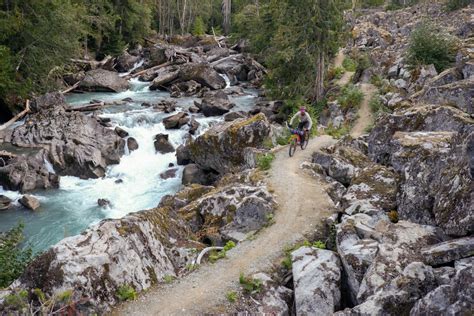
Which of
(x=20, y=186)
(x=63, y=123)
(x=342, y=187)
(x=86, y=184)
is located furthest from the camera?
(x=63, y=123)

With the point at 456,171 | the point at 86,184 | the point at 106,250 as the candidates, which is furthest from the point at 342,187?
the point at 86,184

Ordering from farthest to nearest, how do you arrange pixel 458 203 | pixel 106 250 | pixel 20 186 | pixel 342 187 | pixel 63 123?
pixel 63 123, pixel 20 186, pixel 342 187, pixel 106 250, pixel 458 203

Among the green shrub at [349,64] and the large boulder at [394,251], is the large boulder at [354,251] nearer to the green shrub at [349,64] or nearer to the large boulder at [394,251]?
the large boulder at [394,251]

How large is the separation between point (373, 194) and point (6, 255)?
10755 millimetres

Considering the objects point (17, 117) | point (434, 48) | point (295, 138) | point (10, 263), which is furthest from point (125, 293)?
point (434, 48)

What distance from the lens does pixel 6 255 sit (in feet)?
39.2

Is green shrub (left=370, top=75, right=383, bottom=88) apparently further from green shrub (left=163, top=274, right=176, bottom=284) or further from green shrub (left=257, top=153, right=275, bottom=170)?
green shrub (left=163, top=274, right=176, bottom=284)

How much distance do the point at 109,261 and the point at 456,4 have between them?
146 ft

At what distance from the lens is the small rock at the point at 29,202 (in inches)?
798

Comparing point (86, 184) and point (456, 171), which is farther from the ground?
point (456, 171)

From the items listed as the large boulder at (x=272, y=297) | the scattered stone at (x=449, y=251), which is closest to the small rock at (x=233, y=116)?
the large boulder at (x=272, y=297)

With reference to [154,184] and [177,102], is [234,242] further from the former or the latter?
[177,102]

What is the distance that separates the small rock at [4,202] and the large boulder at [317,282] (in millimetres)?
15997

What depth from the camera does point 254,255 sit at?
11.3 m
